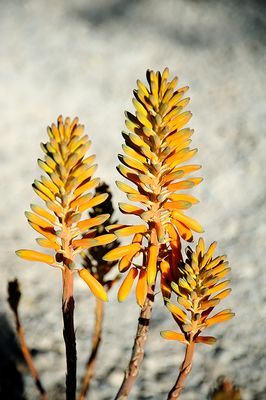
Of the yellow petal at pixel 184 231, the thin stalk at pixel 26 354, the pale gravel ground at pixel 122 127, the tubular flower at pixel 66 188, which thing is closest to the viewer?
the tubular flower at pixel 66 188

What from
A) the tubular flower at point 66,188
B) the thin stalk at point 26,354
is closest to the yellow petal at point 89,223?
the tubular flower at point 66,188

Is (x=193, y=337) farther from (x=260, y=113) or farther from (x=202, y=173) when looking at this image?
(x=260, y=113)

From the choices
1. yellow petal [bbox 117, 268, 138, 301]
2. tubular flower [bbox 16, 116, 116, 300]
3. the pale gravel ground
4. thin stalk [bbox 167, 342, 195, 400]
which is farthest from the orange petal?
the pale gravel ground

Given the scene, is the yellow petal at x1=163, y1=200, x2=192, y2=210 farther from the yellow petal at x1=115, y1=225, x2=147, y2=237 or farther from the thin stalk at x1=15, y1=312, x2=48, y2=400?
the thin stalk at x1=15, y1=312, x2=48, y2=400

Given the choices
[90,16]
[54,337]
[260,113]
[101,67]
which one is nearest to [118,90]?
[101,67]

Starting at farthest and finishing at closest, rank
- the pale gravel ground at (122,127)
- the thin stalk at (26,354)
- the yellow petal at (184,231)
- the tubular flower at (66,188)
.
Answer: the pale gravel ground at (122,127)
the thin stalk at (26,354)
the yellow petal at (184,231)
the tubular flower at (66,188)

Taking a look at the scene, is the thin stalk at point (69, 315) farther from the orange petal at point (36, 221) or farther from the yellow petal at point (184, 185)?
the yellow petal at point (184, 185)

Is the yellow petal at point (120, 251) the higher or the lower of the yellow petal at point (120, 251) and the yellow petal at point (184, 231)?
the lower
